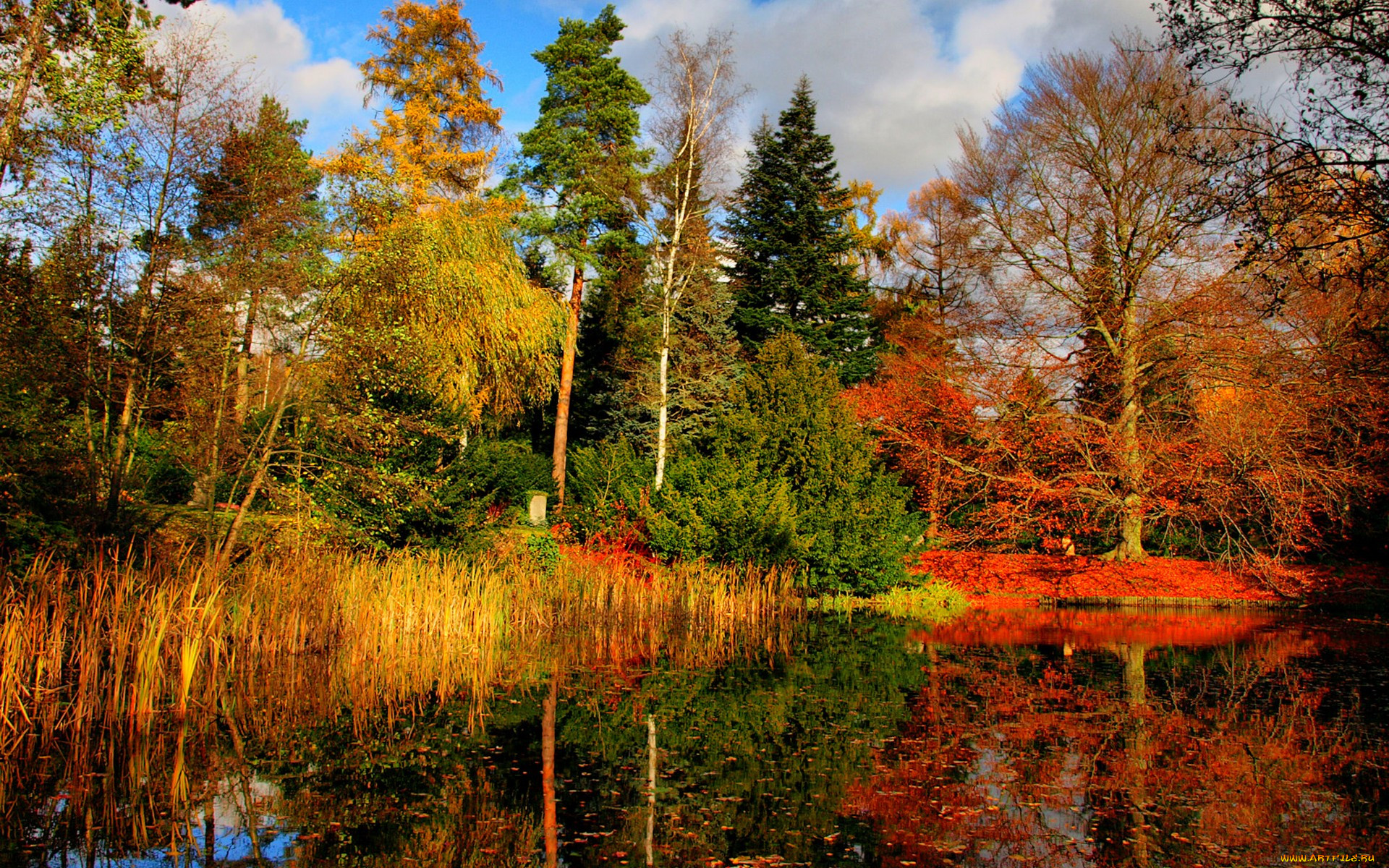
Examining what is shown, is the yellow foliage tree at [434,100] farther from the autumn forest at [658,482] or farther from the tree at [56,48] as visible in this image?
the tree at [56,48]

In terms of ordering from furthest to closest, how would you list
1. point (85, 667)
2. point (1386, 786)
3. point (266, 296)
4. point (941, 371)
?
point (941, 371)
point (266, 296)
point (85, 667)
point (1386, 786)

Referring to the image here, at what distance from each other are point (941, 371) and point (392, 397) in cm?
1208

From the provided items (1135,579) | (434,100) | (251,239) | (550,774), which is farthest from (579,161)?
(550,774)

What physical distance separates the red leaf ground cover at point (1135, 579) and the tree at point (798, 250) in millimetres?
7322

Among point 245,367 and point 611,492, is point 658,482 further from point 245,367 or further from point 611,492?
point 245,367

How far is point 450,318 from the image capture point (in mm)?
15773

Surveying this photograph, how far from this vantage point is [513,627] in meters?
10.2

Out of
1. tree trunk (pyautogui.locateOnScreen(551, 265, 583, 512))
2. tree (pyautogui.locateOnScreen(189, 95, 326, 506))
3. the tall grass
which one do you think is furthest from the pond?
tree trunk (pyautogui.locateOnScreen(551, 265, 583, 512))

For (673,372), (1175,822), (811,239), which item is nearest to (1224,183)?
(1175,822)

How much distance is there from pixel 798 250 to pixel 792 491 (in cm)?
1076

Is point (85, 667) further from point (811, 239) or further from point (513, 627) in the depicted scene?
point (811, 239)

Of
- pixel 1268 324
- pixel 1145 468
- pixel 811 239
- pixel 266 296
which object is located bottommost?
pixel 1145 468

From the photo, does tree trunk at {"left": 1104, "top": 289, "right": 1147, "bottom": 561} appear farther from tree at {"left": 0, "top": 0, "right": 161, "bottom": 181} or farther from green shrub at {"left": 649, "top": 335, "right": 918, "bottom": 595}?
tree at {"left": 0, "top": 0, "right": 161, "bottom": 181}

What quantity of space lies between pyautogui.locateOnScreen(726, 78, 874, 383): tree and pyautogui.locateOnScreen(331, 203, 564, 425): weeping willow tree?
242 inches
